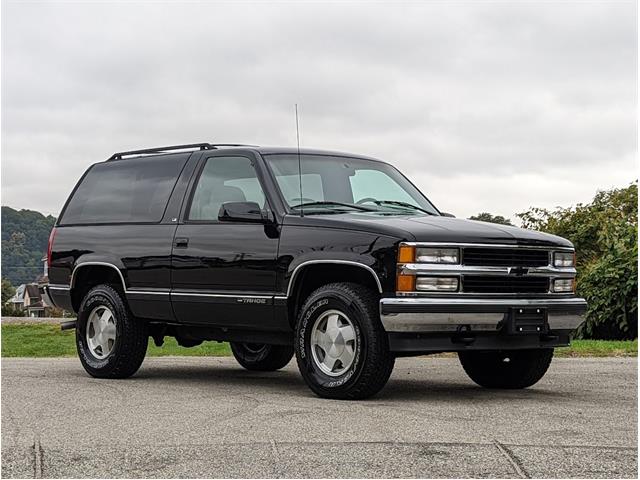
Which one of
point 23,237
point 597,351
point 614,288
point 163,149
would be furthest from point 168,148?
point 23,237

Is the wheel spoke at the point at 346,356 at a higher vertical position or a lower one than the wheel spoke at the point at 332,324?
lower

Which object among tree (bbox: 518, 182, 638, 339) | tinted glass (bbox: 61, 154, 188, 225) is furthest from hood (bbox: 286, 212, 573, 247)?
tree (bbox: 518, 182, 638, 339)

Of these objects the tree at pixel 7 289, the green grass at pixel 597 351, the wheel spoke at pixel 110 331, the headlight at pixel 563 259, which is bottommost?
the tree at pixel 7 289

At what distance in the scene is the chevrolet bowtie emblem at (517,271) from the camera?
9148 millimetres

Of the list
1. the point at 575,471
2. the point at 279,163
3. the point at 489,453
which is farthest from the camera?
the point at 279,163

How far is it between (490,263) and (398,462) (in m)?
3.15

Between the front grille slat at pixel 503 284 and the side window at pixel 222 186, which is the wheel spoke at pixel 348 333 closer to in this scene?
the front grille slat at pixel 503 284

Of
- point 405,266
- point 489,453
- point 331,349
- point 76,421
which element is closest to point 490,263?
point 405,266

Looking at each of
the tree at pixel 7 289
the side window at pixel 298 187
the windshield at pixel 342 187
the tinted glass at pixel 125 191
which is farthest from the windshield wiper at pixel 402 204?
the tree at pixel 7 289

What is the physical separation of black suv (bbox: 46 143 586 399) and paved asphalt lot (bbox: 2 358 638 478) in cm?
41

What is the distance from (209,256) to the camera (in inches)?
404

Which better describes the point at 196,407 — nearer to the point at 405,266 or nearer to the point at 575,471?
the point at 405,266

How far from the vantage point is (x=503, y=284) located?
30.0 ft

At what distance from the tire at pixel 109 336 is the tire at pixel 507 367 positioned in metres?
3.12
